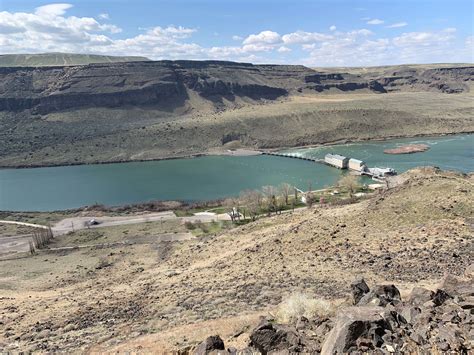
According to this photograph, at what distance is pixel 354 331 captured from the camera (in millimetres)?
11297

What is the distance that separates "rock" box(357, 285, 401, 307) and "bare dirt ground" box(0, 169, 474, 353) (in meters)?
4.49

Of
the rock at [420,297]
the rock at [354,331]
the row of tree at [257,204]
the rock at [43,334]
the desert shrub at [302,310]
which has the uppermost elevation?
the rock at [354,331]

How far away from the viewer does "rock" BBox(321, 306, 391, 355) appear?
11062 millimetres

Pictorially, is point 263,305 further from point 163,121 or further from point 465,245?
point 163,121

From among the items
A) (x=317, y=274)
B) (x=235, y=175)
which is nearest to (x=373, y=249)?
(x=317, y=274)

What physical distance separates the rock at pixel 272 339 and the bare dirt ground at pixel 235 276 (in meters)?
2.73

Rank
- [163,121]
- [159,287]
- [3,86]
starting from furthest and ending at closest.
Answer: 1. [3,86]
2. [163,121]
3. [159,287]

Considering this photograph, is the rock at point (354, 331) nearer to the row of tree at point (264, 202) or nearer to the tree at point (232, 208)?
the row of tree at point (264, 202)

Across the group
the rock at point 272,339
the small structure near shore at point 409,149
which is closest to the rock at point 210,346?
the rock at point 272,339

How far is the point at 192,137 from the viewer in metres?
144

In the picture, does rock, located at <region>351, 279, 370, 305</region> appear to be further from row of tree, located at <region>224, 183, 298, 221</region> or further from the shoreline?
the shoreline

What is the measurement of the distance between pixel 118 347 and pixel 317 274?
11155 mm

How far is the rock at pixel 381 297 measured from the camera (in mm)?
14820

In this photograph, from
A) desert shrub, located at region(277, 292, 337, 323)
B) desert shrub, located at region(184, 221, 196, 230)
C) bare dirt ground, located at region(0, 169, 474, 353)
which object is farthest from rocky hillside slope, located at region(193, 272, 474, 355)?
desert shrub, located at region(184, 221, 196, 230)
